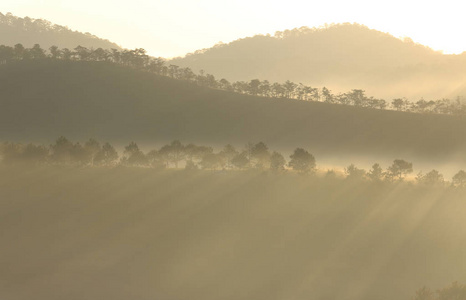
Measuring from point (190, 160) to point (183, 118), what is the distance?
236 ft

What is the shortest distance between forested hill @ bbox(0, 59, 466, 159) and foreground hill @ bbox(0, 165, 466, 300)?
231ft

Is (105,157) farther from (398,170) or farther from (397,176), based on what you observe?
(398,170)

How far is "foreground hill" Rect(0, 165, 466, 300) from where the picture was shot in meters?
51.2

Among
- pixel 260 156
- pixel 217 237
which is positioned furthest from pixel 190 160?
pixel 217 237

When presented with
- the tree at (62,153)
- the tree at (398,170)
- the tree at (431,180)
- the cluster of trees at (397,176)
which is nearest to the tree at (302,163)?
the cluster of trees at (397,176)

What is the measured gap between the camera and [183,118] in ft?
561

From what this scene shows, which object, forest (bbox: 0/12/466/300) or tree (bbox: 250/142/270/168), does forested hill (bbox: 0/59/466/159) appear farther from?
tree (bbox: 250/142/270/168)

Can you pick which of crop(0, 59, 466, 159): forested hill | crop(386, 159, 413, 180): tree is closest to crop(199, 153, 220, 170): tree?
crop(386, 159, 413, 180): tree

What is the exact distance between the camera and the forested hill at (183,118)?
158m

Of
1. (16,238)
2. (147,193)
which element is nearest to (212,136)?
(147,193)

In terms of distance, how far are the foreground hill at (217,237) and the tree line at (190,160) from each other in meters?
6.57

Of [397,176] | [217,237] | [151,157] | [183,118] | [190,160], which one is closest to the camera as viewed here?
[217,237]

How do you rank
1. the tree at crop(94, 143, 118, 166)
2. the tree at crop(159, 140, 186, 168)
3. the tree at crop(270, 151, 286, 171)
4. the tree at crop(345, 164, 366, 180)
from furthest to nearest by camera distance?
1. the tree at crop(159, 140, 186, 168)
2. the tree at crop(270, 151, 286, 171)
3. the tree at crop(94, 143, 118, 166)
4. the tree at crop(345, 164, 366, 180)

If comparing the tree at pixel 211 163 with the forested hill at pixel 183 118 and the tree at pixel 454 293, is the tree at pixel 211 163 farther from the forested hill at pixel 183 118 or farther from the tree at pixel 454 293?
the tree at pixel 454 293
